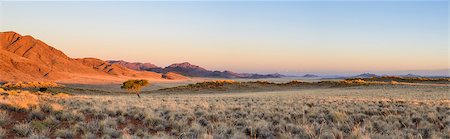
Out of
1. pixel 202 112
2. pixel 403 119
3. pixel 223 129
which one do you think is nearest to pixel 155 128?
pixel 223 129

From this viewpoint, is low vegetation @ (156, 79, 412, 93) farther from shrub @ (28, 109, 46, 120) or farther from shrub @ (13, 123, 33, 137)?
shrub @ (13, 123, 33, 137)

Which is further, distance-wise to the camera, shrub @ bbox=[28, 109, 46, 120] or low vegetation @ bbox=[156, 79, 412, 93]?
low vegetation @ bbox=[156, 79, 412, 93]

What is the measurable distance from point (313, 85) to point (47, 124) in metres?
70.4

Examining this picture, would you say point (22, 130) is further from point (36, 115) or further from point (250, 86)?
point (250, 86)

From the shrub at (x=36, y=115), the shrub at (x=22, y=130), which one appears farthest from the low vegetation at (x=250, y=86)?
the shrub at (x=22, y=130)

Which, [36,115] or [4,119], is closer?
[4,119]

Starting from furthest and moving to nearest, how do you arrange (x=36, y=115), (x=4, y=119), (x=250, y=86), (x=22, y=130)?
1. (x=250, y=86)
2. (x=36, y=115)
3. (x=4, y=119)
4. (x=22, y=130)

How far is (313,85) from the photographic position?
75.4m

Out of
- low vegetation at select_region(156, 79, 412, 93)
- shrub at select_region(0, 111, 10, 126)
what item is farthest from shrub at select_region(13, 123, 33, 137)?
low vegetation at select_region(156, 79, 412, 93)

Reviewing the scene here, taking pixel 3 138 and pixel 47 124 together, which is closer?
pixel 3 138

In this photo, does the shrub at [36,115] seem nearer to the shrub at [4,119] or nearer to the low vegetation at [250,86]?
the shrub at [4,119]

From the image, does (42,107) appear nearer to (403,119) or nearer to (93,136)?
(93,136)

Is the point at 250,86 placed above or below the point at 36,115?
below

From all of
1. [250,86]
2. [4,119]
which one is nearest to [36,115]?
[4,119]
